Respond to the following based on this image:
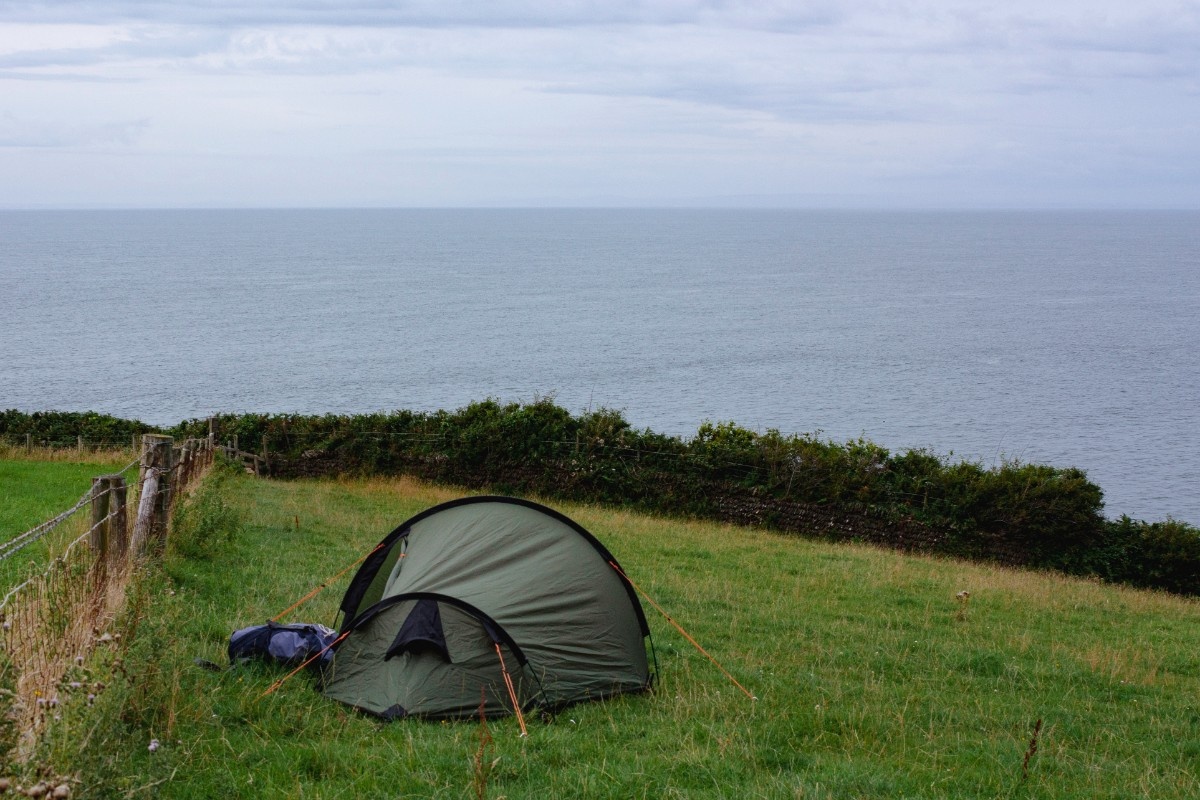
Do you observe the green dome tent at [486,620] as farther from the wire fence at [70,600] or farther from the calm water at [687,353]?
the calm water at [687,353]

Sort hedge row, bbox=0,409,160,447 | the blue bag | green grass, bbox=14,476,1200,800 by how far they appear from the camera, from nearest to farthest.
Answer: green grass, bbox=14,476,1200,800 → the blue bag → hedge row, bbox=0,409,160,447

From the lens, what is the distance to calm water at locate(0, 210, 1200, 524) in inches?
2265

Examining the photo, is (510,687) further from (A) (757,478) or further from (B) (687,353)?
(B) (687,353)

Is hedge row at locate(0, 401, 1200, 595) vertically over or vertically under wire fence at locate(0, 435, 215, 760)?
under

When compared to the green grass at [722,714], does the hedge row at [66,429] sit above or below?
below

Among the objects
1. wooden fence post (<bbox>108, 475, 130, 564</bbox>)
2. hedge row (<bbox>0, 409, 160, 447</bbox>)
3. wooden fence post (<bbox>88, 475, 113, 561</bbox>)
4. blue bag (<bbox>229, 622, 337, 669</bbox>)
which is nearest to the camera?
blue bag (<bbox>229, 622, 337, 669</bbox>)

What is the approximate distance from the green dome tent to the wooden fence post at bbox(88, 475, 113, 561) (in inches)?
84.6

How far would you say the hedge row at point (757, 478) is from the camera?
2564cm

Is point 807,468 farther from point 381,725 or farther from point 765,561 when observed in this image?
point 381,725

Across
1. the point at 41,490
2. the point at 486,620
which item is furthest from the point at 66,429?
the point at 486,620

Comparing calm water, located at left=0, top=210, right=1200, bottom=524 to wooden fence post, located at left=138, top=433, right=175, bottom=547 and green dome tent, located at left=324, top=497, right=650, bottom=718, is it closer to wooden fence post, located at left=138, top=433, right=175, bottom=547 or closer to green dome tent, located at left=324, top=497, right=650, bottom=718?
green dome tent, located at left=324, top=497, right=650, bottom=718

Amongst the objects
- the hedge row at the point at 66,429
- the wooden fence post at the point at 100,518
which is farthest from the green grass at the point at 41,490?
the hedge row at the point at 66,429

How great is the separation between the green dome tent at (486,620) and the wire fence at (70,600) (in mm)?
2015

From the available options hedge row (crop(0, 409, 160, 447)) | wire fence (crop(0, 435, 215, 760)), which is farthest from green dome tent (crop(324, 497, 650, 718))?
hedge row (crop(0, 409, 160, 447))
